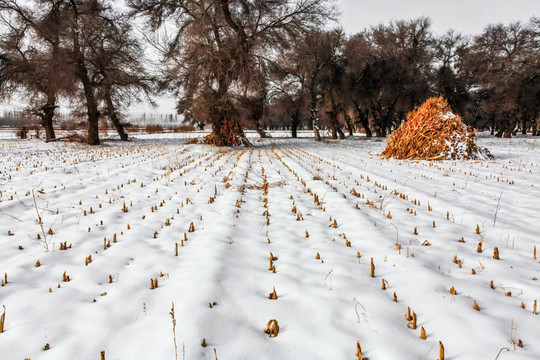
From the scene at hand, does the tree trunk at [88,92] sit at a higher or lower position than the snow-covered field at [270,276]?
higher

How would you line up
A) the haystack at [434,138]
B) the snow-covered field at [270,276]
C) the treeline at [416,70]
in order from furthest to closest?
the treeline at [416,70] < the haystack at [434,138] < the snow-covered field at [270,276]

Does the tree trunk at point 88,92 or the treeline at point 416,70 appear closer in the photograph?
the tree trunk at point 88,92

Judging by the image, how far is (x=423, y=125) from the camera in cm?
1133

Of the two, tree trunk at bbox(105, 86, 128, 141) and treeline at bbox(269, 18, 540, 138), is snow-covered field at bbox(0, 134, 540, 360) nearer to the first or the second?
tree trunk at bbox(105, 86, 128, 141)

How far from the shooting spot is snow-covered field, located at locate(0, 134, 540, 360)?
166 centimetres

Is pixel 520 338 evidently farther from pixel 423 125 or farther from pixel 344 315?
pixel 423 125

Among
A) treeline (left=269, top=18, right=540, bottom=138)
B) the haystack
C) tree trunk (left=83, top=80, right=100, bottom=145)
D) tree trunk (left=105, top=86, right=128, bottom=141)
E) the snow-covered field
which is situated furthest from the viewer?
treeline (left=269, top=18, right=540, bottom=138)

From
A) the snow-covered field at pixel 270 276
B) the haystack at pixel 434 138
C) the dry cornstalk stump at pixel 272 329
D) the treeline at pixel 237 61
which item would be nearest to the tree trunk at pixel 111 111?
the treeline at pixel 237 61

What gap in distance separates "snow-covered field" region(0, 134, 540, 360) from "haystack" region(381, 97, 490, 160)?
5901mm

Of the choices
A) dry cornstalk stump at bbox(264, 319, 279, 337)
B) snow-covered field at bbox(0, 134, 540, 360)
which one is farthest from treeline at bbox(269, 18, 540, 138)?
dry cornstalk stump at bbox(264, 319, 279, 337)

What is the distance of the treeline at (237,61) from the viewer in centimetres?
1620

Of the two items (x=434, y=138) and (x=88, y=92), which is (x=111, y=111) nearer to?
(x=88, y=92)

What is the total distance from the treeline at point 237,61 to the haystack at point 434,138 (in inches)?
324

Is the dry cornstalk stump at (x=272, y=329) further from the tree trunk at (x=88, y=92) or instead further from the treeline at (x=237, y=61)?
the tree trunk at (x=88, y=92)
